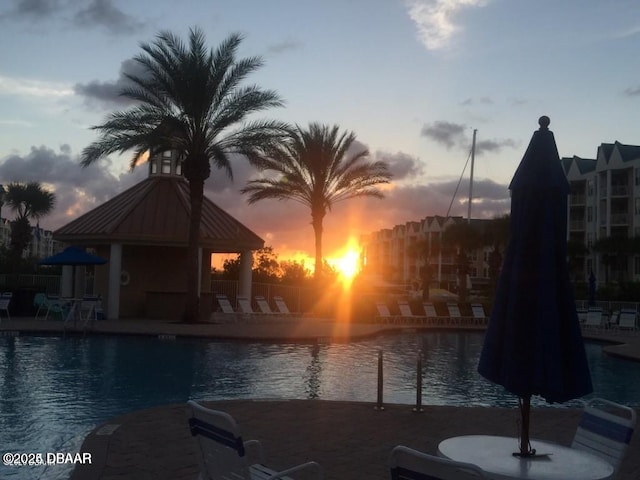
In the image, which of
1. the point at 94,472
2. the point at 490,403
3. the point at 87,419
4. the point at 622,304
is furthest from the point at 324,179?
the point at 94,472

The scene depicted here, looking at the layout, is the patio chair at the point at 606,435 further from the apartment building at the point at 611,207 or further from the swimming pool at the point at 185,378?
the apartment building at the point at 611,207

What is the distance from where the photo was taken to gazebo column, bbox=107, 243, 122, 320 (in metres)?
27.0

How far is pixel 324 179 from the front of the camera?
33625 millimetres

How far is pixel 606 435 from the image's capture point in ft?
Result: 17.6

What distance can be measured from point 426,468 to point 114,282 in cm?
2508

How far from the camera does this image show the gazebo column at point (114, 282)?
27016 mm

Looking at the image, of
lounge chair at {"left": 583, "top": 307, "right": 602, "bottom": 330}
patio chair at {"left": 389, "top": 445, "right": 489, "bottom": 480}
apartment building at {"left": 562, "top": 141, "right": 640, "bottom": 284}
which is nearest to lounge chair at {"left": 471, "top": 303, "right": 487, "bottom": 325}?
lounge chair at {"left": 583, "top": 307, "right": 602, "bottom": 330}

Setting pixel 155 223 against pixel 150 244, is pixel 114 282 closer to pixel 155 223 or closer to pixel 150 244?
pixel 150 244

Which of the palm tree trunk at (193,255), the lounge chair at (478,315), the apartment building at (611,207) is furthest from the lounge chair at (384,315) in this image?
the apartment building at (611,207)

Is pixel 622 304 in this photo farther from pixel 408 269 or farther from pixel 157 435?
pixel 408 269

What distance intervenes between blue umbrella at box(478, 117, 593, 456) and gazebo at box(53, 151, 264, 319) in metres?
23.2

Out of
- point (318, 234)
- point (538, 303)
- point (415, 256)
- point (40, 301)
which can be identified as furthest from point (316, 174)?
point (415, 256)

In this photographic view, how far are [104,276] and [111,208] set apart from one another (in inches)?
130

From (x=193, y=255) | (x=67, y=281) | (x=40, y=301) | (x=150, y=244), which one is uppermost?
(x=150, y=244)
